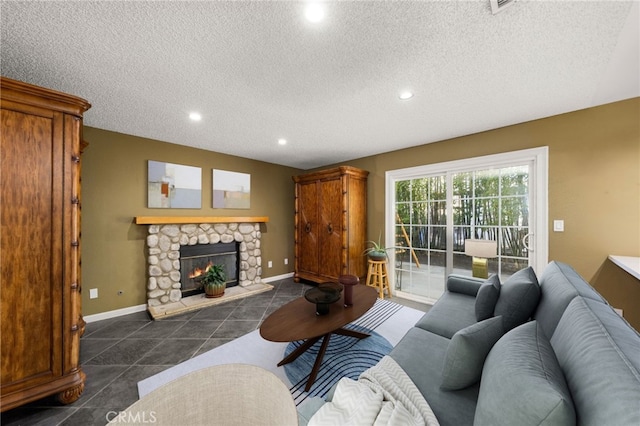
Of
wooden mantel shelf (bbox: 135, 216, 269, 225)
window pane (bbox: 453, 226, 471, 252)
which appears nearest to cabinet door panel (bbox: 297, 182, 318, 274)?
wooden mantel shelf (bbox: 135, 216, 269, 225)

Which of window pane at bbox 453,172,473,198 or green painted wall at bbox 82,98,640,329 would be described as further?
window pane at bbox 453,172,473,198

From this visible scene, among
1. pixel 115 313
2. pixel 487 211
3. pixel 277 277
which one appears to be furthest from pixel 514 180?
pixel 115 313

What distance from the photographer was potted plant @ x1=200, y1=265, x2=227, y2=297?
3.56 metres

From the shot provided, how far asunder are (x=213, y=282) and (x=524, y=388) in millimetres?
3708

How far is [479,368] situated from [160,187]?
403 cm

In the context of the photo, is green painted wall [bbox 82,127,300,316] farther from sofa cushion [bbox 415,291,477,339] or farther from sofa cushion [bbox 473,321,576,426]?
sofa cushion [bbox 473,321,576,426]

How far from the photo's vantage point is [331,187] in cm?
407

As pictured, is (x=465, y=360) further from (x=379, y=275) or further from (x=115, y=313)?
(x=115, y=313)

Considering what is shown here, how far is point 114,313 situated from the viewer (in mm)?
3027

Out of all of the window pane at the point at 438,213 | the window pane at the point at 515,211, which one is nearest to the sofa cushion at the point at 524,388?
the window pane at the point at 515,211

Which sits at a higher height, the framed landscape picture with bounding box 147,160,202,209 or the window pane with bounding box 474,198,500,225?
the framed landscape picture with bounding box 147,160,202,209

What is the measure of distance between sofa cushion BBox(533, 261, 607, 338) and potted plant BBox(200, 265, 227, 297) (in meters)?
3.65

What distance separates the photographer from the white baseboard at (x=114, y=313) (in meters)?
2.87

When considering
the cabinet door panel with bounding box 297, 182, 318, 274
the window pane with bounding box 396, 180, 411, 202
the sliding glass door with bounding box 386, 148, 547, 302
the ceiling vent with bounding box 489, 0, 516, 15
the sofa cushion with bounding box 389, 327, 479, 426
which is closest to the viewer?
the sofa cushion with bounding box 389, 327, 479, 426
